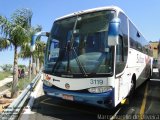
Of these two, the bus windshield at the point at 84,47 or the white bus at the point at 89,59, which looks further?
the bus windshield at the point at 84,47

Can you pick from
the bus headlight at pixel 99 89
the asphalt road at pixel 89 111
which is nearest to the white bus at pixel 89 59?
the bus headlight at pixel 99 89

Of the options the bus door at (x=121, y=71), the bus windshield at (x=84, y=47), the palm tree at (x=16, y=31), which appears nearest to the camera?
the bus windshield at (x=84, y=47)

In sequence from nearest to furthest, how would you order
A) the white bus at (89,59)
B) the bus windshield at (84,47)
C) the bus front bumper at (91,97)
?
the bus front bumper at (91,97), the white bus at (89,59), the bus windshield at (84,47)

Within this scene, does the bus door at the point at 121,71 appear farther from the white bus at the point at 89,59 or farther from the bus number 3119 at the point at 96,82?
the bus number 3119 at the point at 96,82

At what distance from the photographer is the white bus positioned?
8492mm

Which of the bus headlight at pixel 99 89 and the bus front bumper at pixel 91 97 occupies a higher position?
the bus headlight at pixel 99 89

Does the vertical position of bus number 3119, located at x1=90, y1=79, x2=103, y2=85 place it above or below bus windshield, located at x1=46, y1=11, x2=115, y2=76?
below

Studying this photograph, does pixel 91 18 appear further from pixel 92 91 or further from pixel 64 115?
pixel 64 115

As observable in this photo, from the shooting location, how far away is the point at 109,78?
27.6 feet

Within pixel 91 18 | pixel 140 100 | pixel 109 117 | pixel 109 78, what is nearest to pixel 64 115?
pixel 109 117

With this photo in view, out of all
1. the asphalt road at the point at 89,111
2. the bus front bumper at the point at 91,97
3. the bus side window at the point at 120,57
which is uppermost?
the bus side window at the point at 120,57

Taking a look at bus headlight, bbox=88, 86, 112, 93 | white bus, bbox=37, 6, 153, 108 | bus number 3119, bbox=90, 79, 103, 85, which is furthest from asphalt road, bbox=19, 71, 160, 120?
bus number 3119, bbox=90, 79, 103, 85

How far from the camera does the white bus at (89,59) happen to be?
8.49m

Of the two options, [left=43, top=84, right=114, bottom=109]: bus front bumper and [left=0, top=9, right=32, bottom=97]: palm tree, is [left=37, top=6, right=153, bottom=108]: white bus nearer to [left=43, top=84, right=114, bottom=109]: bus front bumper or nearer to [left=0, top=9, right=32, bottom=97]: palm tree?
[left=43, top=84, right=114, bottom=109]: bus front bumper
